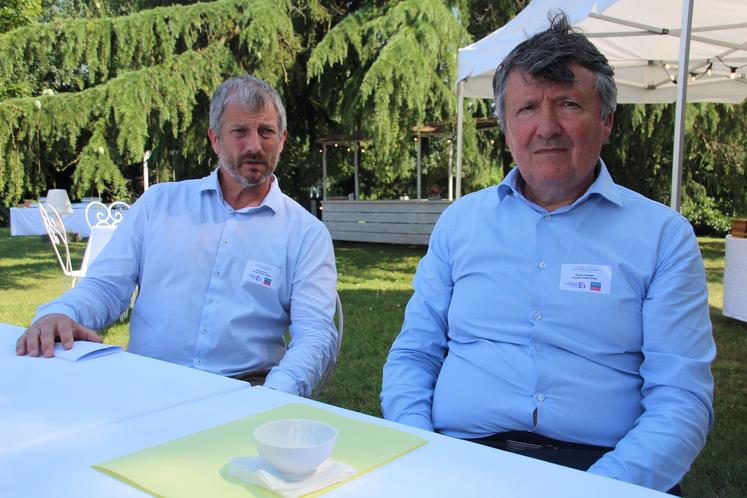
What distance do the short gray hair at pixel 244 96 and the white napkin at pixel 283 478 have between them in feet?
4.81

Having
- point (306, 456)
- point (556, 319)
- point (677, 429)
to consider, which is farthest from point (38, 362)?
point (677, 429)

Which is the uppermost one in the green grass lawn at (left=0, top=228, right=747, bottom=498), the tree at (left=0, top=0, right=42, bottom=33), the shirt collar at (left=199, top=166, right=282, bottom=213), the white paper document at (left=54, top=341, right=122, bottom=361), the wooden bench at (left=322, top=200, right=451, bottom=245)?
the tree at (left=0, top=0, right=42, bottom=33)

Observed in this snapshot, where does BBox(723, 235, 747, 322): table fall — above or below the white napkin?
below

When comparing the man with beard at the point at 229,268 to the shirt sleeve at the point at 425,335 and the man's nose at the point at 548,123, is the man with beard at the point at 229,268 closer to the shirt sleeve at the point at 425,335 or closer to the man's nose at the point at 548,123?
the shirt sleeve at the point at 425,335

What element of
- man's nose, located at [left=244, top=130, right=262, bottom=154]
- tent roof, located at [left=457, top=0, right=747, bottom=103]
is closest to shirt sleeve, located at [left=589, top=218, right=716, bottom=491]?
man's nose, located at [left=244, top=130, right=262, bottom=154]

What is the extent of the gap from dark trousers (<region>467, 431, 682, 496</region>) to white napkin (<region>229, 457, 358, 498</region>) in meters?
0.71

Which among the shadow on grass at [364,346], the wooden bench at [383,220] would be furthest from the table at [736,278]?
the wooden bench at [383,220]

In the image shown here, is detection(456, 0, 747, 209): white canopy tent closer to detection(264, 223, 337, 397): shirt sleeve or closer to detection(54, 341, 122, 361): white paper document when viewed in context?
detection(264, 223, 337, 397): shirt sleeve

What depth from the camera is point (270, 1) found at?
8070 millimetres

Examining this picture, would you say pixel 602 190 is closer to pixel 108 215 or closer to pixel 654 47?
pixel 654 47

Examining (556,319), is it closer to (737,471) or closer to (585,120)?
(585,120)

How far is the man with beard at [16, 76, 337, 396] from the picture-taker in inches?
74.1

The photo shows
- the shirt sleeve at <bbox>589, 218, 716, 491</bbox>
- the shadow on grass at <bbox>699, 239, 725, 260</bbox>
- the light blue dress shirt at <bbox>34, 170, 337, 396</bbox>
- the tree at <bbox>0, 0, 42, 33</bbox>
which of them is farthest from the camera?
the tree at <bbox>0, 0, 42, 33</bbox>

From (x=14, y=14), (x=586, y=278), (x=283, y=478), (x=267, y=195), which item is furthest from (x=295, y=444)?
(x=14, y=14)
